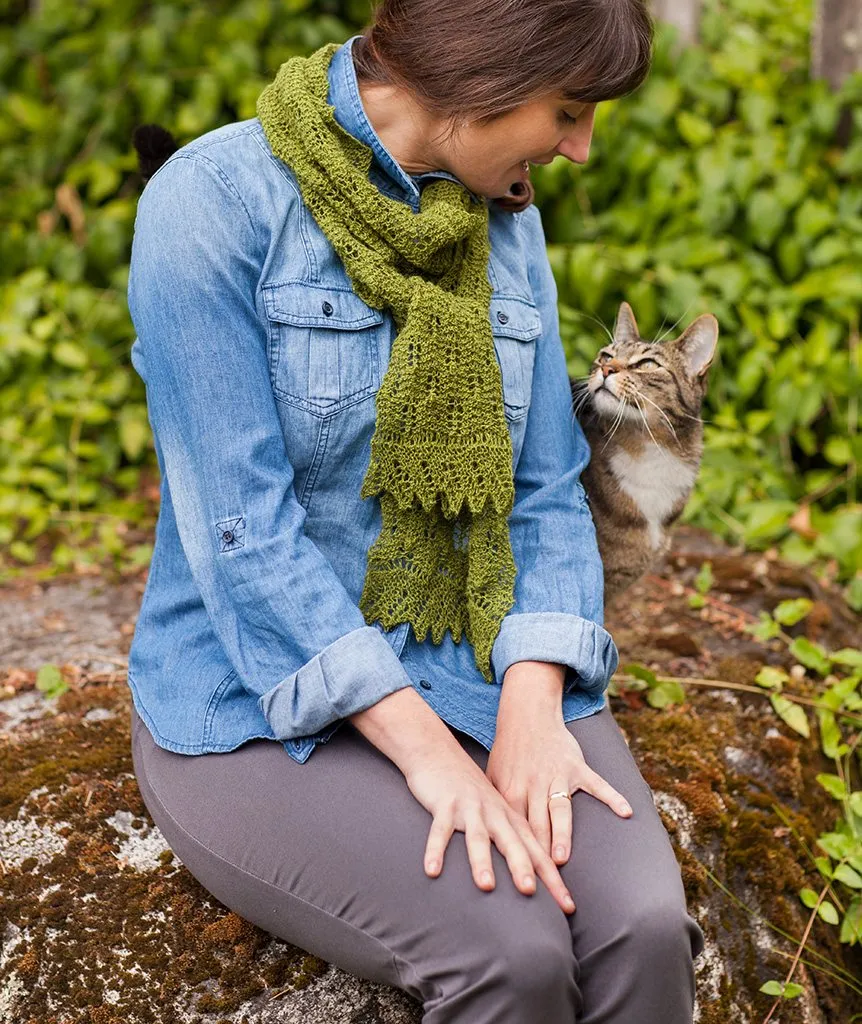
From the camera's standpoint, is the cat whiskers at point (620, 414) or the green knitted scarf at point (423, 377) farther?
the cat whiskers at point (620, 414)

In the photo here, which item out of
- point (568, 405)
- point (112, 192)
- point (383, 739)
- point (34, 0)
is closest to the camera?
point (383, 739)

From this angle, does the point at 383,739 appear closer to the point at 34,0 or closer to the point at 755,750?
the point at 755,750

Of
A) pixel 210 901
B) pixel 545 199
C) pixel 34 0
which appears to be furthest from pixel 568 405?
pixel 34 0

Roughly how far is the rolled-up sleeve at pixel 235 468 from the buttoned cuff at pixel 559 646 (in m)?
0.27

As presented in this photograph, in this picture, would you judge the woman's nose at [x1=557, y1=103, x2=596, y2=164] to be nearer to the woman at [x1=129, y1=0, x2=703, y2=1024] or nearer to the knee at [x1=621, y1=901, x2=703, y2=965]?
the woman at [x1=129, y1=0, x2=703, y2=1024]

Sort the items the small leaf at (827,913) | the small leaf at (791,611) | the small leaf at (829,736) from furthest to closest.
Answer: the small leaf at (791,611) → the small leaf at (829,736) → the small leaf at (827,913)

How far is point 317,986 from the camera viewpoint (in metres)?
1.74

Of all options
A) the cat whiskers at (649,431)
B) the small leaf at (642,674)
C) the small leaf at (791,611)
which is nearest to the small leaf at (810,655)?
the small leaf at (791,611)

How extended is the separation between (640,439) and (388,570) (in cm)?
78

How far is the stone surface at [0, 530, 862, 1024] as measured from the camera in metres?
1.74

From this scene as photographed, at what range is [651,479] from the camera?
2.38 m

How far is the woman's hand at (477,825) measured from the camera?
144 cm

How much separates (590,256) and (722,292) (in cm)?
48

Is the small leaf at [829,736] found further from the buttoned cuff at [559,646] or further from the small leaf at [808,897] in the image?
the buttoned cuff at [559,646]
